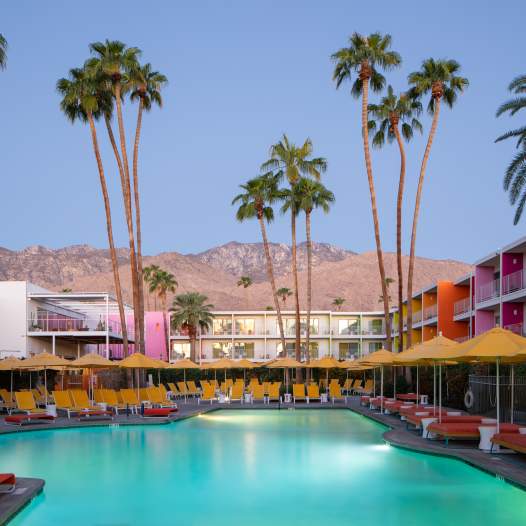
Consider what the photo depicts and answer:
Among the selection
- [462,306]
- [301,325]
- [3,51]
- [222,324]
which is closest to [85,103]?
[3,51]

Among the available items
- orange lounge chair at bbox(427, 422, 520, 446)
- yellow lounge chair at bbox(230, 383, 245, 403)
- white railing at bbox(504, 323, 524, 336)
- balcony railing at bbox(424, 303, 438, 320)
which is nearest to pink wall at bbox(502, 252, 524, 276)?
white railing at bbox(504, 323, 524, 336)

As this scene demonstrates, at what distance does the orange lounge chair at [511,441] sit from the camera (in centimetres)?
1287

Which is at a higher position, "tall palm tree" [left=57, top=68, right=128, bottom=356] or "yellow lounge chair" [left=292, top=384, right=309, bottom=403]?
"tall palm tree" [left=57, top=68, right=128, bottom=356]

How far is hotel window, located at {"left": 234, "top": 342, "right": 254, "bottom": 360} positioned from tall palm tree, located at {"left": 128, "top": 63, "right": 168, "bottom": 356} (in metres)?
31.2

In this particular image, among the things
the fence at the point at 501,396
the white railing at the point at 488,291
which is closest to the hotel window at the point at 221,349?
the white railing at the point at 488,291

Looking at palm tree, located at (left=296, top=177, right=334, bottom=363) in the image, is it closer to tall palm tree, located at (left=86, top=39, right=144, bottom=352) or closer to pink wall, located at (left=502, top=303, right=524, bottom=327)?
tall palm tree, located at (left=86, top=39, right=144, bottom=352)

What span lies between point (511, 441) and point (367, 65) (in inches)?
997

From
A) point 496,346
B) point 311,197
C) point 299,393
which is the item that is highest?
point 311,197

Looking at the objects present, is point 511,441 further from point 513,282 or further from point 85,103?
point 85,103

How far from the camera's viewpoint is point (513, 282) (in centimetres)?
3331

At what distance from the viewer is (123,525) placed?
9328 millimetres

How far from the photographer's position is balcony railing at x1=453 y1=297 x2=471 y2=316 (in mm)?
41397

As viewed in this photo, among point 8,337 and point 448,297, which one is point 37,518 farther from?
point 448,297

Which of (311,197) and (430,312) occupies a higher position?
(311,197)
